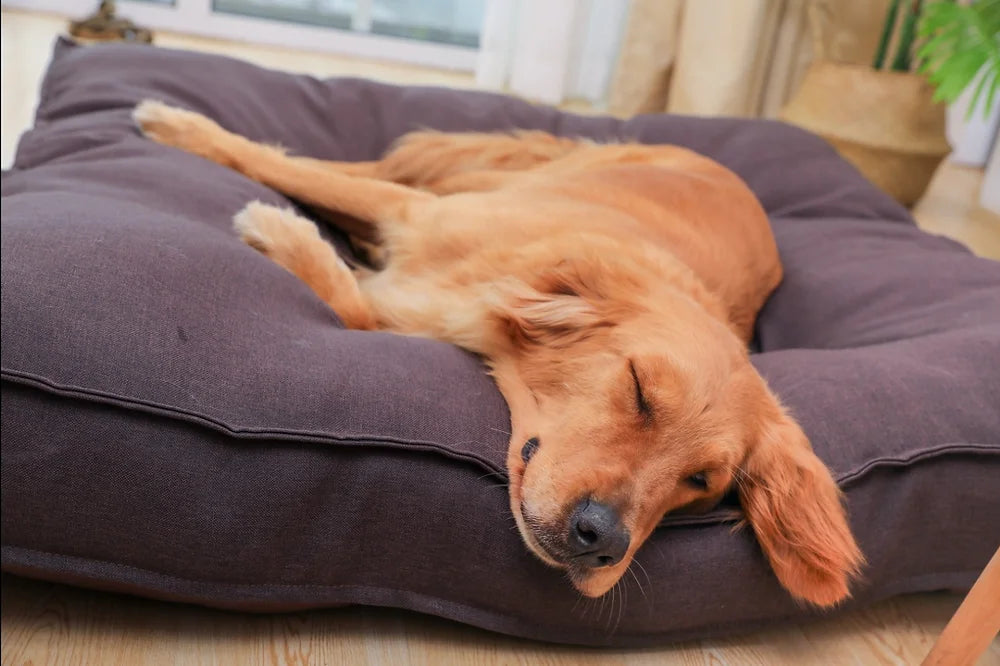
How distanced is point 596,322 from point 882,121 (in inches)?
123

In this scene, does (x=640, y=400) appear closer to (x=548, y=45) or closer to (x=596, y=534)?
(x=596, y=534)

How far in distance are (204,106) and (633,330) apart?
4.78 feet

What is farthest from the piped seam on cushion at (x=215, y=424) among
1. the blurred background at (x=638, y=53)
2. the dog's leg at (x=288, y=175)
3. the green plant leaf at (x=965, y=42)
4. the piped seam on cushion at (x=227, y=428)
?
the blurred background at (x=638, y=53)

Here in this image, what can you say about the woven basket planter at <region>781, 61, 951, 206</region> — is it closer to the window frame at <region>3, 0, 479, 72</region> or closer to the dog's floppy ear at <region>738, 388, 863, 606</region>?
the window frame at <region>3, 0, 479, 72</region>

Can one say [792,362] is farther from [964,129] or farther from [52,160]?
[964,129]

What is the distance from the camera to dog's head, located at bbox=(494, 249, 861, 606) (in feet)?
A: 4.16

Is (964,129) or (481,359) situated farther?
(964,129)

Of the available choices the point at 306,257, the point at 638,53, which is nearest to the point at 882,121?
the point at 638,53

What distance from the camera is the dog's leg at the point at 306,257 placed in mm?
1725

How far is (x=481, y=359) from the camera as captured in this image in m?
1.61

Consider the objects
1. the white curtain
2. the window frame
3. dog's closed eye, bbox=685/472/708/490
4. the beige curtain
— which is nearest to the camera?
dog's closed eye, bbox=685/472/708/490

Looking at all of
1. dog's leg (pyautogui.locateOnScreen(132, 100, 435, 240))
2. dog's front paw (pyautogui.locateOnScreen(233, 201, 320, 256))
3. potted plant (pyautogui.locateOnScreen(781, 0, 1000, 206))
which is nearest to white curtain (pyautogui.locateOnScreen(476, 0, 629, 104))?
potted plant (pyautogui.locateOnScreen(781, 0, 1000, 206))

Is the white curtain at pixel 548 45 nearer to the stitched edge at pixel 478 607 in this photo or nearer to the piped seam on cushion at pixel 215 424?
the stitched edge at pixel 478 607

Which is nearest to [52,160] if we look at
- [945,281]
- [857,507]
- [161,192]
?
[161,192]
